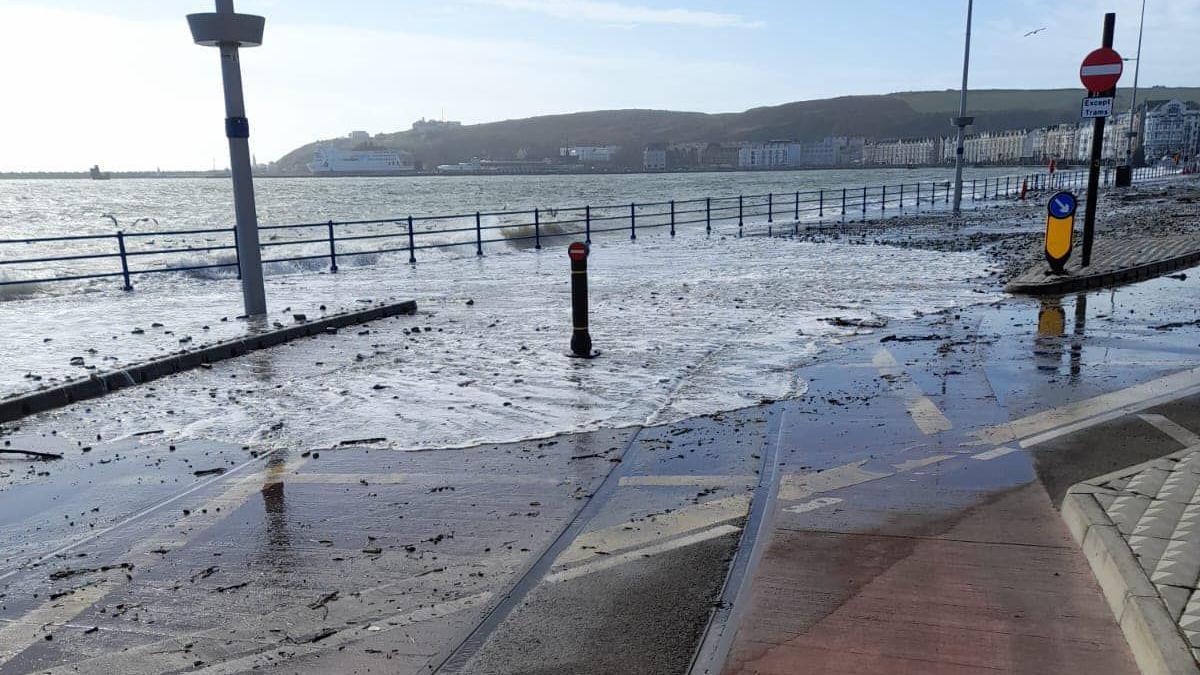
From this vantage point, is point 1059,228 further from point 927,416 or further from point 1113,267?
point 927,416

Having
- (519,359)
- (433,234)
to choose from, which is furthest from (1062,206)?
(433,234)

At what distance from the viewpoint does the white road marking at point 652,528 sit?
4594mm

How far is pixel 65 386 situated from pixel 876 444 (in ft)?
23.2

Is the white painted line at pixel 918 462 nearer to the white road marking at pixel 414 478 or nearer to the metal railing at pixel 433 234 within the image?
the white road marking at pixel 414 478

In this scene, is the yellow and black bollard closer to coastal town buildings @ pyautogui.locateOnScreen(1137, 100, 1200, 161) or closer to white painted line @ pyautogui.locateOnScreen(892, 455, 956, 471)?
white painted line @ pyautogui.locateOnScreen(892, 455, 956, 471)

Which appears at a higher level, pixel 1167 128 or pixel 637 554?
pixel 1167 128

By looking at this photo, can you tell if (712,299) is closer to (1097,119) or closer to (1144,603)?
(1097,119)

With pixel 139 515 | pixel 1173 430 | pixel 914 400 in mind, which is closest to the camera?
pixel 139 515

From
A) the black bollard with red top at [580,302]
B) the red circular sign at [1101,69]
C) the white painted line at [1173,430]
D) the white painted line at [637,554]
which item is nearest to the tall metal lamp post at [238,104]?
the black bollard with red top at [580,302]

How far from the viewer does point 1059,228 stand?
13695 mm

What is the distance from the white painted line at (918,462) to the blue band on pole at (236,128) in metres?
10.1

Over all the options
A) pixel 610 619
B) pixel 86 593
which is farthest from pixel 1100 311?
pixel 86 593

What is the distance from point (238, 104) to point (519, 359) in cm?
592

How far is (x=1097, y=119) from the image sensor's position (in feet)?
44.5
